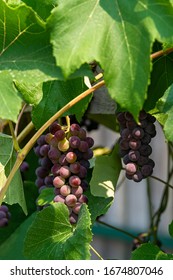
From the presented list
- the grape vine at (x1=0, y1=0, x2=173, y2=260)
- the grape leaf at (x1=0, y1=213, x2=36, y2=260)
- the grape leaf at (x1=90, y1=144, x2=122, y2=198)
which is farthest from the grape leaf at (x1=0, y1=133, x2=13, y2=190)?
the grape leaf at (x1=0, y1=213, x2=36, y2=260)

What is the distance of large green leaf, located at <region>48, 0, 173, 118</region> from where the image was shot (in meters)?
0.87

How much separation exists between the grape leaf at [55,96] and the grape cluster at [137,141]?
72 millimetres

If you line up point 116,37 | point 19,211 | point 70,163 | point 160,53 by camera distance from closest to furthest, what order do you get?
point 116,37 < point 160,53 < point 70,163 < point 19,211

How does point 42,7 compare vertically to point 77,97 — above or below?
above

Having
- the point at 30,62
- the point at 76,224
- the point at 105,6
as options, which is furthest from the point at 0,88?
the point at 76,224

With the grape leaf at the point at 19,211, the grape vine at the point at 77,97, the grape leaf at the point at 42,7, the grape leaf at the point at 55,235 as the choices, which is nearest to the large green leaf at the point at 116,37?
the grape vine at the point at 77,97

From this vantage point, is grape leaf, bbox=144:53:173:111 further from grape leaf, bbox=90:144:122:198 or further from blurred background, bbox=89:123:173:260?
blurred background, bbox=89:123:173:260

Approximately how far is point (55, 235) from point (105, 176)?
0.14m

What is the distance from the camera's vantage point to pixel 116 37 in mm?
894

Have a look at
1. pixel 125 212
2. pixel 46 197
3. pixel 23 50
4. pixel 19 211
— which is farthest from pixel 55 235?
pixel 125 212

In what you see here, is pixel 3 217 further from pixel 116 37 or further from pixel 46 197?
pixel 116 37

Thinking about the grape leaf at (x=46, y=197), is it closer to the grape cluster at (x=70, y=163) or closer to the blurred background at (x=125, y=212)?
the grape cluster at (x=70, y=163)
